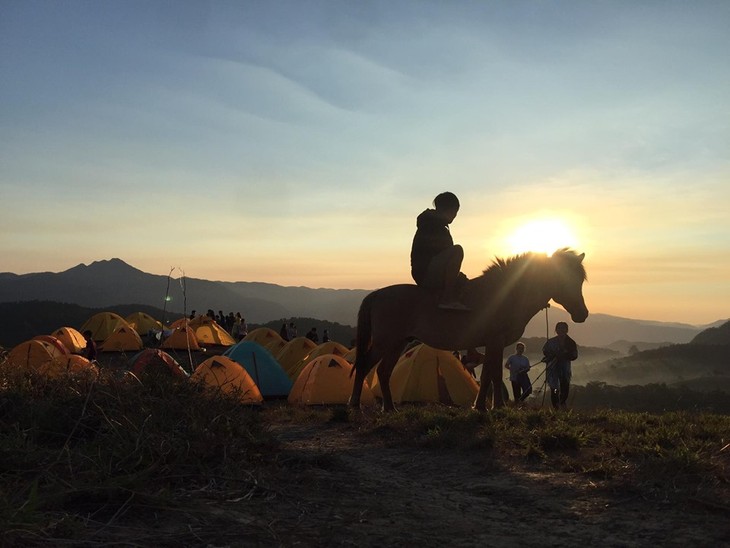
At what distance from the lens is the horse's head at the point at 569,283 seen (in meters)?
10.1

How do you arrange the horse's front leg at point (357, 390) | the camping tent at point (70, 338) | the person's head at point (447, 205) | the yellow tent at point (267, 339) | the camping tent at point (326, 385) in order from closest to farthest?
the person's head at point (447, 205)
the horse's front leg at point (357, 390)
the camping tent at point (326, 385)
the yellow tent at point (267, 339)
the camping tent at point (70, 338)

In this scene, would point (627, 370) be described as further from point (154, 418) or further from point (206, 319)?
point (154, 418)

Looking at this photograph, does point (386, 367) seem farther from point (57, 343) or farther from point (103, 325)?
point (103, 325)

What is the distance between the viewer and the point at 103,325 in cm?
3172

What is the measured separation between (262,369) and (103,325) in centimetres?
1963

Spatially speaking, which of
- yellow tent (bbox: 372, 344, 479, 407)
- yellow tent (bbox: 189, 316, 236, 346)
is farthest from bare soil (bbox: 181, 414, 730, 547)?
yellow tent (bbox: 189, 316, 236, 346)

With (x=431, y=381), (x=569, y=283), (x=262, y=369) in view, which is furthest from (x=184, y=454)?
(x=262, y=369)

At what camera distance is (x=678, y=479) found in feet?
16.5

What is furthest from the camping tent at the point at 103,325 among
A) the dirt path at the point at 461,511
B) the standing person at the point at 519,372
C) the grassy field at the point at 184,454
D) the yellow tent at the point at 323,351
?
the dirt path at the point at 461,511

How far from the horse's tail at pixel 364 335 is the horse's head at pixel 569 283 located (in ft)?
10.9

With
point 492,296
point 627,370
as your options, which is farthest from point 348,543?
point 627,370

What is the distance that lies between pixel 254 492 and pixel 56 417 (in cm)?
221

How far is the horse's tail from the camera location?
425 inches

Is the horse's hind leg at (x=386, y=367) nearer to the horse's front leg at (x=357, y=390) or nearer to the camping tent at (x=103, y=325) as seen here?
the horse's front leg at (x=357, y=390)
